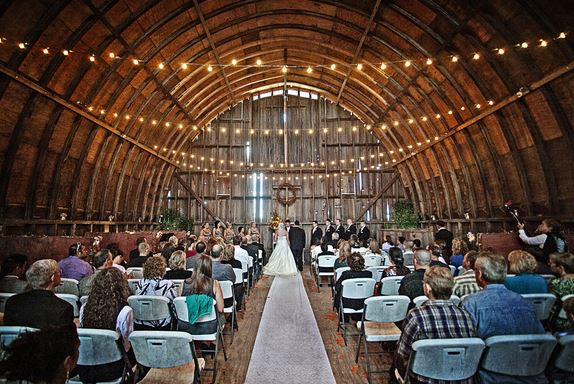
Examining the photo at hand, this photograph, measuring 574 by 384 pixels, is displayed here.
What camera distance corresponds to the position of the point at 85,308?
2592 mm

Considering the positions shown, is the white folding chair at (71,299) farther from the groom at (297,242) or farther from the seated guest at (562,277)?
the groom at (297,242)

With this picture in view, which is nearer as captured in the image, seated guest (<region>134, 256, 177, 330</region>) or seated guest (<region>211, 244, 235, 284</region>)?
seated guest (<region>134, 256, 177, 330</region>)

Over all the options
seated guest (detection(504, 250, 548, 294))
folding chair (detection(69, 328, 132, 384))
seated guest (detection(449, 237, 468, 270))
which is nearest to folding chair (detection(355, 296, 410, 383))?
seated guest (detection(504, 250, 548, 294))

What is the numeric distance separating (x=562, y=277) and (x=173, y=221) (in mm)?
15229

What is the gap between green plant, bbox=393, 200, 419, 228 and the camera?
14.6m

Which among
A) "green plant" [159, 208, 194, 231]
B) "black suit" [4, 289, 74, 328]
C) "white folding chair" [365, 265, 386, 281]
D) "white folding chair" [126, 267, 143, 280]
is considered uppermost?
"green plant" [159, 208, 194, 231]

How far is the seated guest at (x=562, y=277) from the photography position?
3260mm

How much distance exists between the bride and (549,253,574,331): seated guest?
833 centimetres

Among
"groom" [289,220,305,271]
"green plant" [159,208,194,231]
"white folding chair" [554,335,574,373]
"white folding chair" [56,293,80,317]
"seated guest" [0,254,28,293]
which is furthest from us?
"green plant" [159,208,194,231]

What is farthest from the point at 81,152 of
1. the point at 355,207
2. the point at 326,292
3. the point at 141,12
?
the point at 355,207

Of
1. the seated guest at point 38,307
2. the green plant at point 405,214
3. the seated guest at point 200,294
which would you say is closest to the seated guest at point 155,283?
the seated guest at point 200,294

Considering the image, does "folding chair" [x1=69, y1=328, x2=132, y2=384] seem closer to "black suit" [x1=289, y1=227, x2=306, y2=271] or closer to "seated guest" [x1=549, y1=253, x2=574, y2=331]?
"seated guest" [x1=549, y1=253, x2=574, y2=331]

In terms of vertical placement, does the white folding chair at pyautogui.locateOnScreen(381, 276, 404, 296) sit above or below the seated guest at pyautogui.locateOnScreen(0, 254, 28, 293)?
below

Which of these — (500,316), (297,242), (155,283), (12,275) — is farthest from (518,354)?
(297,242)
